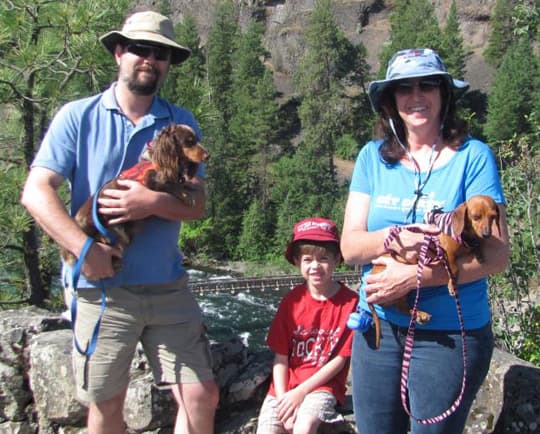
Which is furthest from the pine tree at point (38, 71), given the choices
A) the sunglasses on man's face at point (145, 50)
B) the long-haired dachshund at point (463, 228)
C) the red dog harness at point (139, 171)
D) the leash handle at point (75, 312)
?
the long-haired dachshund at point (463, 228)

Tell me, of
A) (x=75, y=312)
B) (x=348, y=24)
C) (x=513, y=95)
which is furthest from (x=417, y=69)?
(x=348, y=24)

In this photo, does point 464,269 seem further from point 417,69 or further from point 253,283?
point 253,283

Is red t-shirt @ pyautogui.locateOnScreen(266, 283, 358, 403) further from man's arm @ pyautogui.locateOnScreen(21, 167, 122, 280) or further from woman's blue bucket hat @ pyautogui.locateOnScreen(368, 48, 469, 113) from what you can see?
woman's blue bucket hat @ pyautogui.locateOnScreen(368, 48, 469, 113)

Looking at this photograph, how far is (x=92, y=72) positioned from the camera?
6598mm

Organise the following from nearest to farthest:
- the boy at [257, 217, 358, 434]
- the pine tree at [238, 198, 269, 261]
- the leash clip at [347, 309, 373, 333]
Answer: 1. the leash clip at [347, 309, 373, 333]
2. the boy at [257, 217, 358, 434]
3. the pine tree at [238, 198, 269, 261]

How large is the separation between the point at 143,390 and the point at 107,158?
1.17 m

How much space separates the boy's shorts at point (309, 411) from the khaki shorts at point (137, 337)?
341mm

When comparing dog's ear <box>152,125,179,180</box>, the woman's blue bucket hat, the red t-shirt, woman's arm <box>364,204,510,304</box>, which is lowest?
the red t-shirt

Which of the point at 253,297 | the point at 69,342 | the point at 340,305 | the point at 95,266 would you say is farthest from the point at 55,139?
the point at 253,297

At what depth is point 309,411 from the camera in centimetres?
262

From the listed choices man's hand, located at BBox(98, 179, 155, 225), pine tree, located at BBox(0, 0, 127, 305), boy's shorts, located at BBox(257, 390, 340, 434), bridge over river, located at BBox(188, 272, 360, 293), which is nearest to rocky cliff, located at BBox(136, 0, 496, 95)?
bridge over river, located at BBox(188, 272, 360, 293)

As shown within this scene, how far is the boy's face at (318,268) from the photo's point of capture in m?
2.84

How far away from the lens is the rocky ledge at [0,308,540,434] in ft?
8.96

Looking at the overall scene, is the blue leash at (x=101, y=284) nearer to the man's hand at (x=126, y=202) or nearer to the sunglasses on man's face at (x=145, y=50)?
the man's hand at (x=126, y=202)
